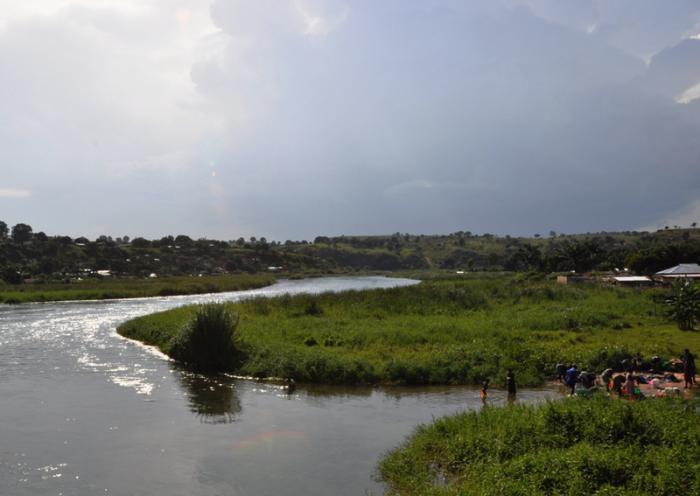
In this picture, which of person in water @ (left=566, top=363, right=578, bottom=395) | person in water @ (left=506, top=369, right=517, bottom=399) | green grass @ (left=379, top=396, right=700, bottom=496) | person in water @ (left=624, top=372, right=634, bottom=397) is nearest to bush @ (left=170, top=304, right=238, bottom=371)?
person in water @ (left=506, top=369, right=517, bottom=399)

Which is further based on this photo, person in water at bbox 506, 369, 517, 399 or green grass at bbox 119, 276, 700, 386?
green grass at bbox 119, 276, 700, 386

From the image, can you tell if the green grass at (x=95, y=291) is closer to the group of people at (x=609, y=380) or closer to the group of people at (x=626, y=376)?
the group of people at (x=609, y=380)

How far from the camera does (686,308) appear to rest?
41.6 meters

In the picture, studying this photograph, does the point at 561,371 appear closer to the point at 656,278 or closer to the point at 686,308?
the point at 686,308

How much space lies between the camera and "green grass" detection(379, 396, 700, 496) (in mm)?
13711

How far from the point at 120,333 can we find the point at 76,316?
56.8ft

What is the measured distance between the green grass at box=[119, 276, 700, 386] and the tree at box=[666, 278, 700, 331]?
118cm

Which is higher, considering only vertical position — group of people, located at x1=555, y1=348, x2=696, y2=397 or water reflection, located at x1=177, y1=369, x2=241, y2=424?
group of people, located at x1=555, y1=348, x2=696, y2=397

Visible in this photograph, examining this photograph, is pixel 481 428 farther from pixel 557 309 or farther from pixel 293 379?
pixel 557 309

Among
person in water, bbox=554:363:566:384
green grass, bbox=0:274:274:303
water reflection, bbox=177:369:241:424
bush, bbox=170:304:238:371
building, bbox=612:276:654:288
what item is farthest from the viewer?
green grass, bbox=0:274:274:303

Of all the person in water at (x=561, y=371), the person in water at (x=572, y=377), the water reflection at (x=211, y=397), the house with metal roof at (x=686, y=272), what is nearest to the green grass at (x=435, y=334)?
the person in water at (x=561, y=371)

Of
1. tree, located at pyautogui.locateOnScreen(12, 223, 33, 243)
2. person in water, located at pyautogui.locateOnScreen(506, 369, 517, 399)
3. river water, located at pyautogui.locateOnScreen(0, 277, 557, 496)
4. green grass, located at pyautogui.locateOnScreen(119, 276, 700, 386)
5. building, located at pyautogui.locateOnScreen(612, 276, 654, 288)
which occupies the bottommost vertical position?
river water, located at pyautogui.locateOnScreen(0, 277, 557, 496)

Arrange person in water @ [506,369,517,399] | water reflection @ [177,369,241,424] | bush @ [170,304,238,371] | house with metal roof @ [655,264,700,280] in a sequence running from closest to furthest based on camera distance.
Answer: water reflection @ [177,369,241,424]
person in water @ [506,369,517,399]
bush @ [170,304,238,371]
house with metal roof @ [655,264,700,280]

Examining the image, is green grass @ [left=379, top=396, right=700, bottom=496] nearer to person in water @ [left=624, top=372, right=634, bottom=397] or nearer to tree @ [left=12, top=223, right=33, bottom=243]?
person in water @ [left=624, top=372, right=634, bottom=397]
